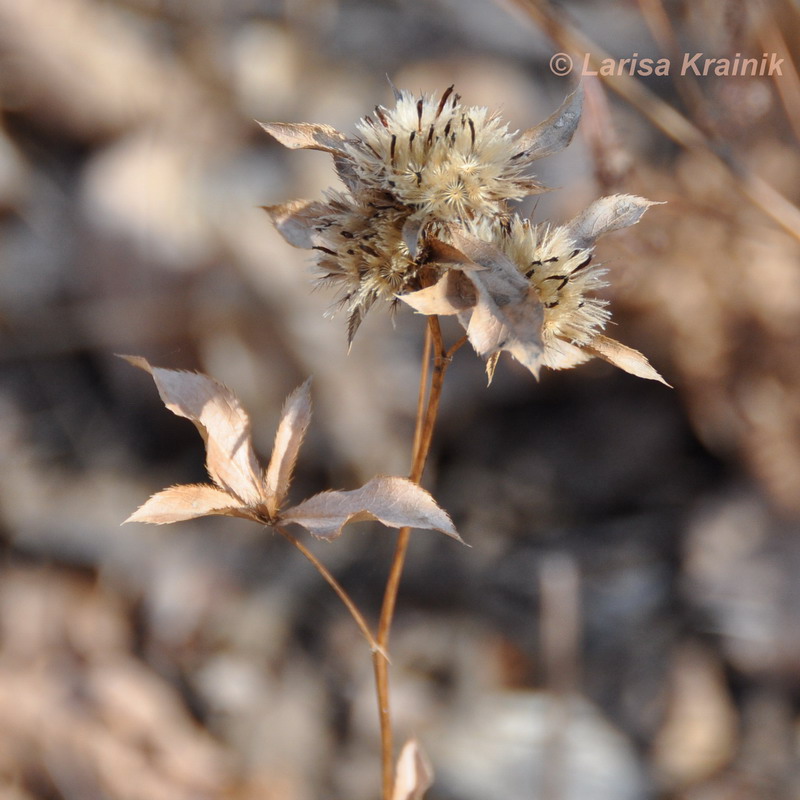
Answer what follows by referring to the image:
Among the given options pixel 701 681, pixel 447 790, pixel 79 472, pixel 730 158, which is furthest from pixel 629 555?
pixel 79 472

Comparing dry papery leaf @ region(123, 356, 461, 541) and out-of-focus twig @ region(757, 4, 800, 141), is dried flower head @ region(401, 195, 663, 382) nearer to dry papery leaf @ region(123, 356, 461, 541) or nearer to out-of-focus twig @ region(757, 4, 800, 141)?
dry papery leaf @ region(123, 356, 461, 541)

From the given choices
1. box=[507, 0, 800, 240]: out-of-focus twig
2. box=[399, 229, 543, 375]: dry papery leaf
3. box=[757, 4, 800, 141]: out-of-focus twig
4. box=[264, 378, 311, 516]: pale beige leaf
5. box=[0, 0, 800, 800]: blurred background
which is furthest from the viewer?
box=[0, 0, 800, 800]: blurred background

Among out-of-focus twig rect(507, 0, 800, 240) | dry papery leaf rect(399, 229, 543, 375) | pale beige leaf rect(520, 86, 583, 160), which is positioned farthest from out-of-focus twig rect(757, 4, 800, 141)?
dry papery leaf rect(399, 229, 543, 375)

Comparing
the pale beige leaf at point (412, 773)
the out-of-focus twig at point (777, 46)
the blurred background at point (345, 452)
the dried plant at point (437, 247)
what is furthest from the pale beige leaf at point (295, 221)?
the blurred background at point (345, 452)

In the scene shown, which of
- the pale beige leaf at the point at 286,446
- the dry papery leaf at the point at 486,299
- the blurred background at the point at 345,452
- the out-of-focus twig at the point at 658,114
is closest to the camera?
the dry papery leaf at the point at 486,299

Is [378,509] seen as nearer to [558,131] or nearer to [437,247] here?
[437,247]

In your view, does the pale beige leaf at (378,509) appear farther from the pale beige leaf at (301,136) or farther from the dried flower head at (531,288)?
the pale beige leaf at (301,136)
